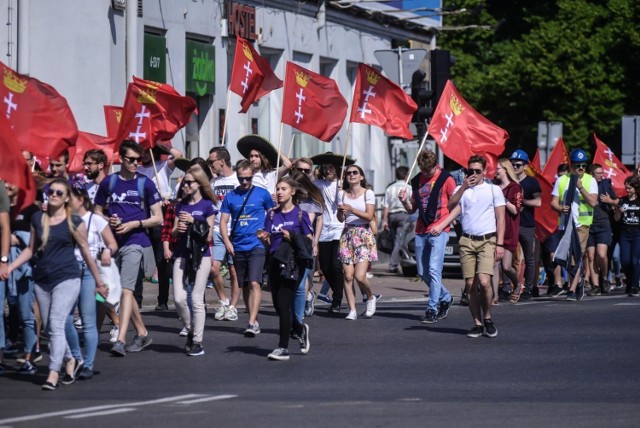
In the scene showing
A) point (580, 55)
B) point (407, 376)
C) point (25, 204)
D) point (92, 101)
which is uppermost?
point (580, 55)

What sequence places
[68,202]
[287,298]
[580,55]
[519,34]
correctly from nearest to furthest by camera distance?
1. [68,202]
2. [287,298]
3. [580,55]
4. [519,34]

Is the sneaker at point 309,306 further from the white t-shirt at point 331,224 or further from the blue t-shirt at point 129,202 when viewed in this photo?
the blue t-shirt at point 129,202

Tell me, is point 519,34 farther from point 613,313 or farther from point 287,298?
point 287,298

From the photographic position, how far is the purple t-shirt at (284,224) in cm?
1380

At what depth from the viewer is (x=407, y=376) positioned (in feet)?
39.5

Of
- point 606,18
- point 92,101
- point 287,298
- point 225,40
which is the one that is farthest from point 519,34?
point 287,298

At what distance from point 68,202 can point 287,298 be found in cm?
251

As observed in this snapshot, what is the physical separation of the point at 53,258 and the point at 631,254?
1105cm

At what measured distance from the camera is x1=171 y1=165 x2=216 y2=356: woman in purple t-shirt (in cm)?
→ 1335

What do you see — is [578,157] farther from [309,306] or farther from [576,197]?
[309,306]

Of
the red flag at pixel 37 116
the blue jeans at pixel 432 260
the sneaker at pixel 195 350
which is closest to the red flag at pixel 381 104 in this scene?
the blue jeans at pixel 432 260

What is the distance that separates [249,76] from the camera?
65.8 feet

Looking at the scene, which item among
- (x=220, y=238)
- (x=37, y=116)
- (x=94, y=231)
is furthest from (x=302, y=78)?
(x=94, y=231)

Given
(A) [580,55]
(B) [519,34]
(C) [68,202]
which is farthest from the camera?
(B) [519,34]
